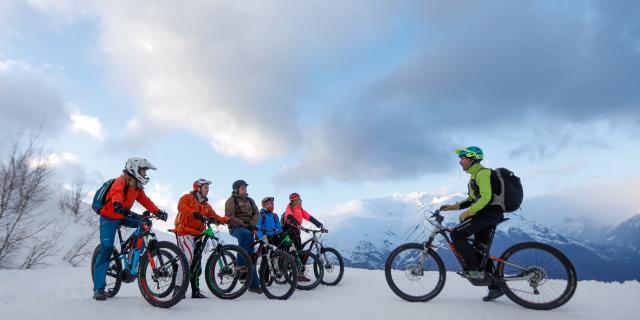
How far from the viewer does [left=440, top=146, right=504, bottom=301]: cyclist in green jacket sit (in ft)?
19.6

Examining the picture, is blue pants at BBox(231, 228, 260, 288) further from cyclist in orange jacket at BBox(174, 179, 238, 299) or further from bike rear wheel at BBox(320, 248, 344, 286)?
bike rear wheel at BBox(320, 248, 344, 286)

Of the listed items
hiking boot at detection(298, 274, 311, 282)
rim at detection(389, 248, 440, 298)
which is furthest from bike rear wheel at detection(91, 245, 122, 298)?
rim at detection(389, 248, 440, 298)

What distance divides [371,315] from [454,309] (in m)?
1.36

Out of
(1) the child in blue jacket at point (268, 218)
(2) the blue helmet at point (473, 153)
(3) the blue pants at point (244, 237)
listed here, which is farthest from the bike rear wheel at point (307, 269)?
(2) the blue helmet at point (473, 153)

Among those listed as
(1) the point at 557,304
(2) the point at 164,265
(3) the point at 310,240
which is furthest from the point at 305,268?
(1) the point at 557,304

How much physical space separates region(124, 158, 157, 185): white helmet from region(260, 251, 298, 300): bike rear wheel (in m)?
2.92

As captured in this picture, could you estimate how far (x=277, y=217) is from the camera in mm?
9906

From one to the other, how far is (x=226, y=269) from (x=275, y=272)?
1.25 meters

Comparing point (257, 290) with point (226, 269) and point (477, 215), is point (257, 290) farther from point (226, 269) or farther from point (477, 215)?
point (477, 215)

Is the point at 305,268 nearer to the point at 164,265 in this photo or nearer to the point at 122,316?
the point at 164,265

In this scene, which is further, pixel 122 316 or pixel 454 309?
pixel 454 309

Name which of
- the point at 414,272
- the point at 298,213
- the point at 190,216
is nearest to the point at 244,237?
the point at 190,216

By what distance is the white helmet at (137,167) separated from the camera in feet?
20.8

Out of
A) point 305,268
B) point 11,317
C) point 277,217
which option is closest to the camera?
point 11,317
